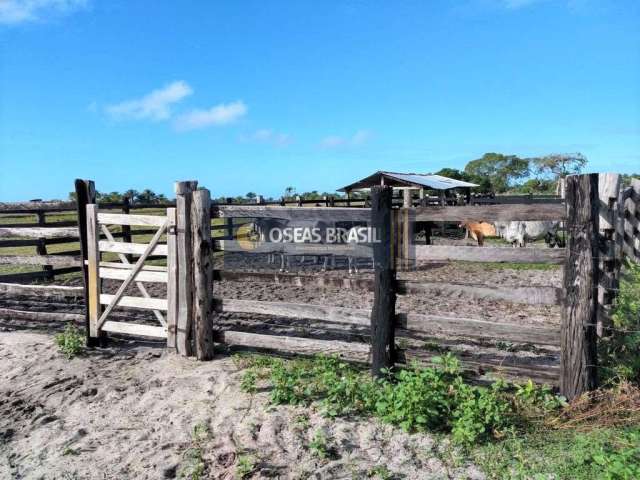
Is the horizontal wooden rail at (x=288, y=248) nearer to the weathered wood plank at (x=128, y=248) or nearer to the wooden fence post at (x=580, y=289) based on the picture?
the weathered wood plank at (x=128, y=248)

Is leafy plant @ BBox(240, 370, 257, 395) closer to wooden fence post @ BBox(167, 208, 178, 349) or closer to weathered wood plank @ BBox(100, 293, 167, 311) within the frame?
wooden fence post @ BBox(167, 208, 178, 349)

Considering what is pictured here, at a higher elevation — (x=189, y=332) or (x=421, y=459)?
(x=189, y=332)

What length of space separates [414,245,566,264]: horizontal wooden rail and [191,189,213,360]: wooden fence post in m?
2.35

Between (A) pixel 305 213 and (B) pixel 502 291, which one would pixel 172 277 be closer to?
(A) pixel 305 213

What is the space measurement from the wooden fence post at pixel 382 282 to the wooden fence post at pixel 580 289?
1.43 metres

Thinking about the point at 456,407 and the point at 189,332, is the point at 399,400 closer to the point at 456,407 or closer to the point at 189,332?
the point at 456,407

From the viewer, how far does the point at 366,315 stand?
15.0ft

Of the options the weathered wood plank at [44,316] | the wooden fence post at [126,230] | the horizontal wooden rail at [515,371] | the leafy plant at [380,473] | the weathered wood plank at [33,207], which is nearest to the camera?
the leafy plant at [380,473]

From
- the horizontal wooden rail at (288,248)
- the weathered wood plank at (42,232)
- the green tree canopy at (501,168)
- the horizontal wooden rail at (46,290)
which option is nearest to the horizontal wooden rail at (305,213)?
the horizontal wooden rail at (288,248)

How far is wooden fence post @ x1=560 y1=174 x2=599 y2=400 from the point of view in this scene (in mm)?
3834

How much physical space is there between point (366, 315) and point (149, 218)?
291 cm

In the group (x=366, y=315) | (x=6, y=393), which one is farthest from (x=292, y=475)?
(x=6, y=393)

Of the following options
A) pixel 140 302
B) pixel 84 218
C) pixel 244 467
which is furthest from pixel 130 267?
pixel 244 467

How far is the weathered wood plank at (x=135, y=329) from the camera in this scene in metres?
5.67
